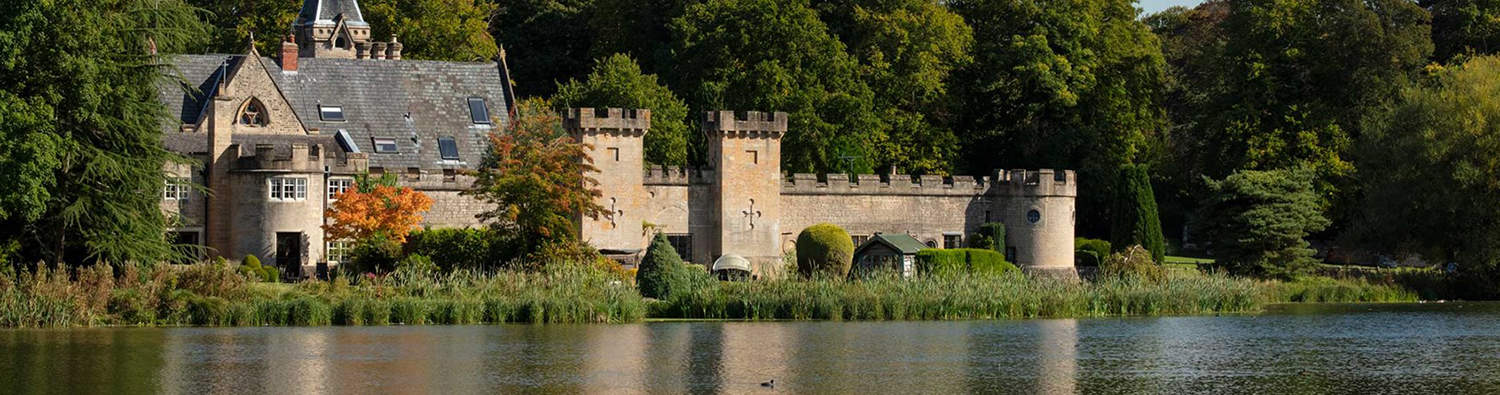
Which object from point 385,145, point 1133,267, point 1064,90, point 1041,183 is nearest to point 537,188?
point 385,145

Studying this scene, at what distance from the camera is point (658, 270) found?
45.4 m

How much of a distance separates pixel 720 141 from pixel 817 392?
2709cm

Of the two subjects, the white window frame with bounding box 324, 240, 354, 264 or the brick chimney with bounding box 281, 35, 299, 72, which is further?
the brick chimney with bounding box 281, 35, 299, 72

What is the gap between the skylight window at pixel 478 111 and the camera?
188ft

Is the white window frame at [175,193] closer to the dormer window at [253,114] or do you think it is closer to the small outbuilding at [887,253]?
the dormer window at [253,114]

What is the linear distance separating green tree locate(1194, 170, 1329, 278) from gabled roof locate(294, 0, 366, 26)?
2513 centimetres

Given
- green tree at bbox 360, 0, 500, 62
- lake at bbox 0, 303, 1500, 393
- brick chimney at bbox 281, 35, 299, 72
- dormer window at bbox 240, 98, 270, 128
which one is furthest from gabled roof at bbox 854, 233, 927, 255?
green tree at bbox 360, 0, 500, 62

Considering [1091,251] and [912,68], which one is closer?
[1091,251]

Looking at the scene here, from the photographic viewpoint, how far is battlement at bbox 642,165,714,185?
54938 millimetres

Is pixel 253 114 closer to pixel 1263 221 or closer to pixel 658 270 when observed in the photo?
pixel 658 270

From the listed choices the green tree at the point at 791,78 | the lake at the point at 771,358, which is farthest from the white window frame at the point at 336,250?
the green tree at the point at 791,78

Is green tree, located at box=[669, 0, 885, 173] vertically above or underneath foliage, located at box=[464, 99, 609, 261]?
above

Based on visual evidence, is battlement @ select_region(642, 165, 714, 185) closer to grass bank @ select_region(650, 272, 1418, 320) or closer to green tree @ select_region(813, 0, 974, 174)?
green tree @ select_region(813, 0, 974, 174)

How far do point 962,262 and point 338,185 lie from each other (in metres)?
14.4
